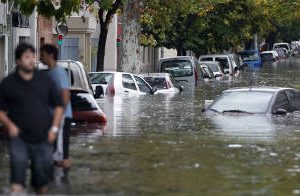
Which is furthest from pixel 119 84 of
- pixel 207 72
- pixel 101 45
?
pixel 207 72

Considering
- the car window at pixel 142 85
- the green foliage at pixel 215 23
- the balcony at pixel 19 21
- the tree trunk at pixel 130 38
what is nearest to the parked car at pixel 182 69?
the tree trunk at pixel 130 38

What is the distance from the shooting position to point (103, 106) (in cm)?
2773

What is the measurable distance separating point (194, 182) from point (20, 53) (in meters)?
3.43

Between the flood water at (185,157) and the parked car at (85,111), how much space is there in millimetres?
262

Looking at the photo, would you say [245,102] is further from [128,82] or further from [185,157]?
[128,82]

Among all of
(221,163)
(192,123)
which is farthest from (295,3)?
(221,163)

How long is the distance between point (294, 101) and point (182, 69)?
21455mm

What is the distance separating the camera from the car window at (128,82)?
33500mm

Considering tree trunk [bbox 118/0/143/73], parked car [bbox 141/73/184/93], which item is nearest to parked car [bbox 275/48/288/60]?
tree trunk [bbox 118/0/143/73]

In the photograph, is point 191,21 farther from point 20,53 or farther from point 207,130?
point 20,53

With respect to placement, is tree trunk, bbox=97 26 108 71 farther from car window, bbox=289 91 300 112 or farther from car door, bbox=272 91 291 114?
car door, bbox=272 91 291 114

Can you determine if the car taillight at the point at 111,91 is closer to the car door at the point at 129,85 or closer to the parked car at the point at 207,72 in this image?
the car door at the point at 129,85

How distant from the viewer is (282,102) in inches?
895

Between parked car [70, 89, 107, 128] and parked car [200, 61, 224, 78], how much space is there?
3575cm
